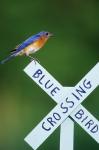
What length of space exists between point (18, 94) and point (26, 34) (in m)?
0.28

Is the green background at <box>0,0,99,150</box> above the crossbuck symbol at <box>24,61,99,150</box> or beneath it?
above

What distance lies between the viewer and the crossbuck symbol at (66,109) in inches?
59.6

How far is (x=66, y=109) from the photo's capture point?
151cm

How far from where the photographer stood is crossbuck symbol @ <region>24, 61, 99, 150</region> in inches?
59.6

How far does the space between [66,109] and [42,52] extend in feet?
4.75

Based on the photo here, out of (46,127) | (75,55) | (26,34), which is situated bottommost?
(46,127)

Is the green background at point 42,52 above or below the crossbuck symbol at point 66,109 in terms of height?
above

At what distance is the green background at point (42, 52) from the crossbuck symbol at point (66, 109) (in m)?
1.21

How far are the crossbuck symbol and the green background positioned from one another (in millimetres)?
1213

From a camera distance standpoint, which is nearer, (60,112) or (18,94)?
(60,112)

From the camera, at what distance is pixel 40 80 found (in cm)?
154

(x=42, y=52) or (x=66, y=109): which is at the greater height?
(x=42, y=52)

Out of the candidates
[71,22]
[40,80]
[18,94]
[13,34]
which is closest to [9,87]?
[18,94]

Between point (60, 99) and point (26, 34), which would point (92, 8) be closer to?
point (26, 34)
